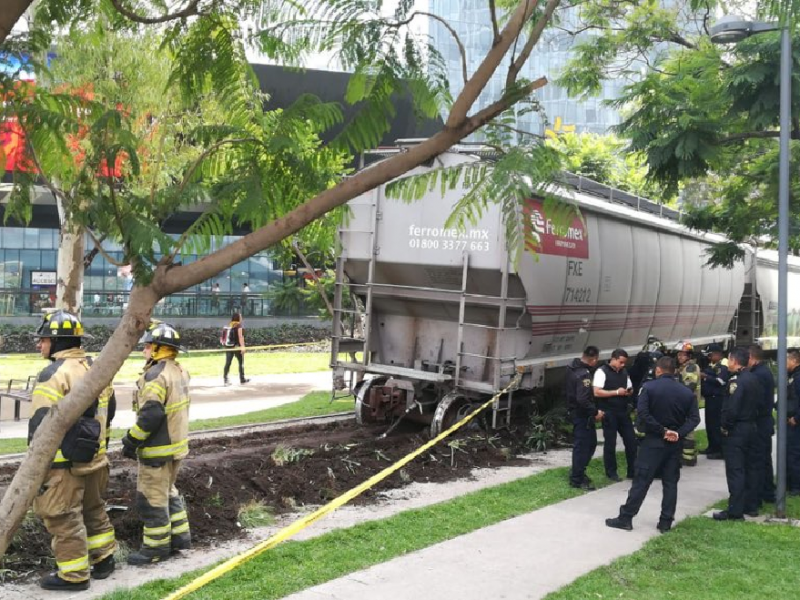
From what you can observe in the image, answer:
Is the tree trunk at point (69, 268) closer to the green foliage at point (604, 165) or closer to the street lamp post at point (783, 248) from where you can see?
the street lamp post at point (783, 248)

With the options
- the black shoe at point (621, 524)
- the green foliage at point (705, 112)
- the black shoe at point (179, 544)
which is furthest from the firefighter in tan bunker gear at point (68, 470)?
the green foliage at point (705, 112)

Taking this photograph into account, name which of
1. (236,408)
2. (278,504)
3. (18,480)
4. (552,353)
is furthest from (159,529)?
(236,408)

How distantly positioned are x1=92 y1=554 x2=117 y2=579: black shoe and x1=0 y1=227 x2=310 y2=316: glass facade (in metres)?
24.6

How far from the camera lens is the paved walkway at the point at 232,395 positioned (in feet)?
47.8

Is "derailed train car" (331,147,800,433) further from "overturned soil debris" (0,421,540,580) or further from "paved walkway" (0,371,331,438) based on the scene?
"paved walkway" (0,371,331,438)

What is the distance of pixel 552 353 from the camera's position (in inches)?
548

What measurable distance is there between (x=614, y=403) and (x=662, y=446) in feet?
6.82

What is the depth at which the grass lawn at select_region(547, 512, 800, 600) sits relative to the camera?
6953 millimetres

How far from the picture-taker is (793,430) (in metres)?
10.7

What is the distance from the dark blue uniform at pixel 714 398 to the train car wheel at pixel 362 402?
505 centimetres

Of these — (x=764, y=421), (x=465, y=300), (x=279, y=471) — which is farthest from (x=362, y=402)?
(x=764, y=421)

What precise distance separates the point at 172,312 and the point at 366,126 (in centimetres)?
2984

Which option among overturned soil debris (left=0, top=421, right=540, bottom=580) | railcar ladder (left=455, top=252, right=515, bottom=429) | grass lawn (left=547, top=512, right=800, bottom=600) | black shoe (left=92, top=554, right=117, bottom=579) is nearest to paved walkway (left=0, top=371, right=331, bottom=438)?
overturned soil debris (left=0, top=421, right=540, bottom=580)

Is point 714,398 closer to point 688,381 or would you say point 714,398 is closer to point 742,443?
point 688,381
